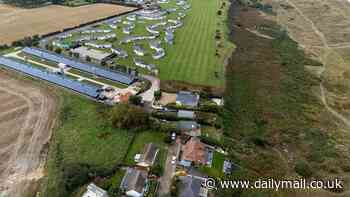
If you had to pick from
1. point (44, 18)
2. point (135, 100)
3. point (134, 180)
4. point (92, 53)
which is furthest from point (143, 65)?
point (44, 18)

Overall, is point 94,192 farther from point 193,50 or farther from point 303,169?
point 193,50

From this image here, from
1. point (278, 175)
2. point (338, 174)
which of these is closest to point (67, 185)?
point (278, 175)

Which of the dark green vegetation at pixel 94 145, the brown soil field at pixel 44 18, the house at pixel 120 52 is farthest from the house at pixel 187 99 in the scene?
the brown soil field at pixel 44 18

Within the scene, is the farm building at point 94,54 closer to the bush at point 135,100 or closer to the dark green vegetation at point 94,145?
the dark green vegetation at point 94,145

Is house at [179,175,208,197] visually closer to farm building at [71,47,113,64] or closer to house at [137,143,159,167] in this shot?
house at [137,143,159,167]

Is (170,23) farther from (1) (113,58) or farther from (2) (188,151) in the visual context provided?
(2) (188,151)

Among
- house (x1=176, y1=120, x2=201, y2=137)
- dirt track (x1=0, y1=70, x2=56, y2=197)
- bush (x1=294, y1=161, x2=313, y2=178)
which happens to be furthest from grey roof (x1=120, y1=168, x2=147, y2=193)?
bush (x1=294, y1=161, x2=313, y2=178)
